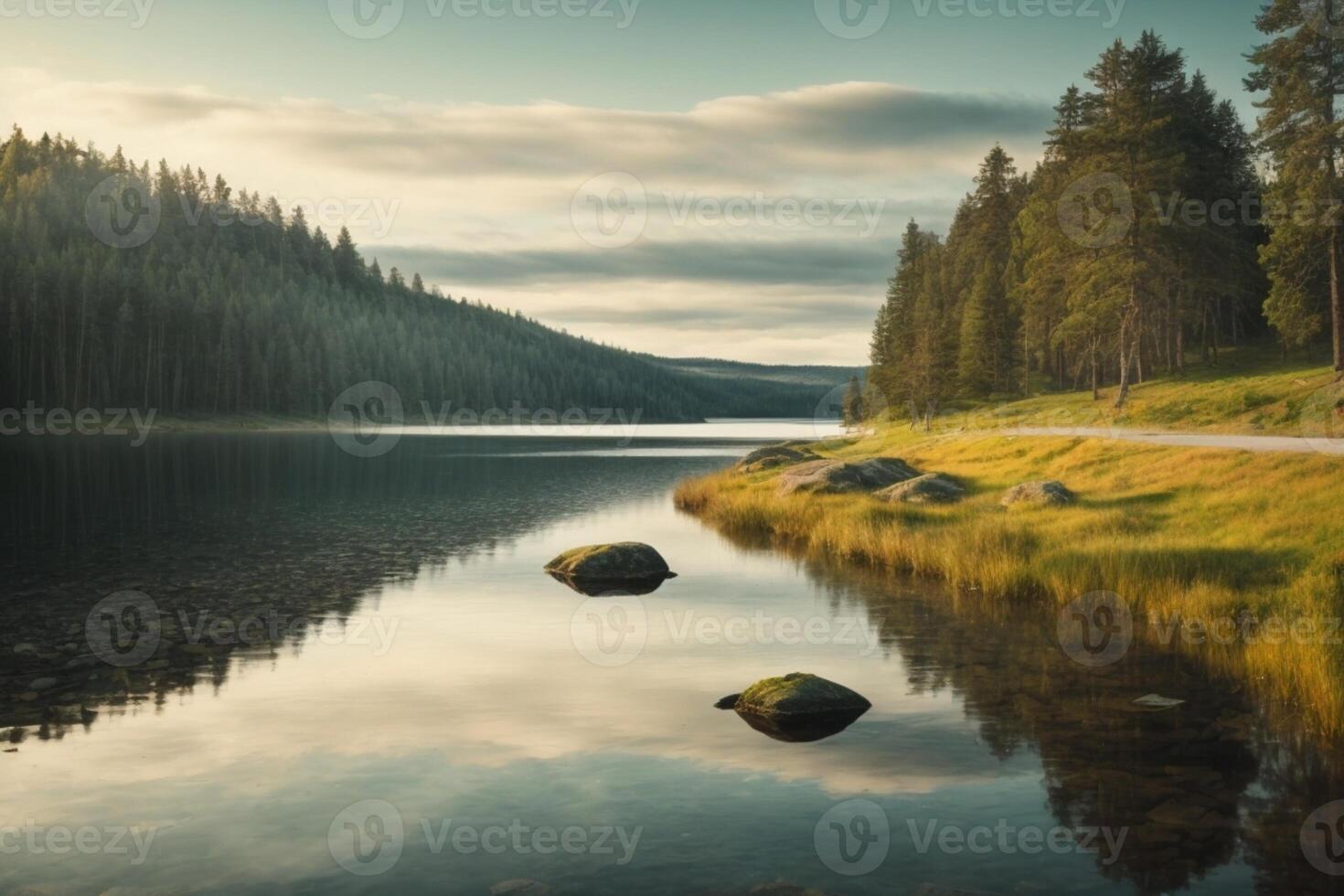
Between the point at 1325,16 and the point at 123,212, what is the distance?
6940 inches

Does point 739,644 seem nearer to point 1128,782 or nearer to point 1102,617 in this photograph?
point 1102,617

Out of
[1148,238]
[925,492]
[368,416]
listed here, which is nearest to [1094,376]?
[1148,238]

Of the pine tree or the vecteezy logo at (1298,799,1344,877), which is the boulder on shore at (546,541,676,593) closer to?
the vecteezy logo at (1298,799,1344,877)

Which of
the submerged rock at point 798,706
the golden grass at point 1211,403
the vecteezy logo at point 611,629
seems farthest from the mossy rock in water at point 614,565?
the golden grass at point 1211,403

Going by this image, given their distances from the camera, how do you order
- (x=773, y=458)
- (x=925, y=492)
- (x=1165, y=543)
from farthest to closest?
(x=773, y=458) → (x=925, y=492) → (x=1165, y=543)

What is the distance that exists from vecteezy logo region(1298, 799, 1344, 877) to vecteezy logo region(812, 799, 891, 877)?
4.18 meters

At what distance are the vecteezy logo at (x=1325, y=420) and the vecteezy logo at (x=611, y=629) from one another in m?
18.9

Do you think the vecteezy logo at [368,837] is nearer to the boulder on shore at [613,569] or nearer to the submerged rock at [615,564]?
the boulder on shore at [613,569]

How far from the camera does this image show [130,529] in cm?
3647

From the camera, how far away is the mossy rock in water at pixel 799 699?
1511cm

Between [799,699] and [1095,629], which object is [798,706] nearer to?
[799,699]

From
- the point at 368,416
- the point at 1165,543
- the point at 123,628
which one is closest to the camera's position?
the point at 123,628

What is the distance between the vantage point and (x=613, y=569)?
1137 inches

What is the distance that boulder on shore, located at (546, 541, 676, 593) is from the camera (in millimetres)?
28266
